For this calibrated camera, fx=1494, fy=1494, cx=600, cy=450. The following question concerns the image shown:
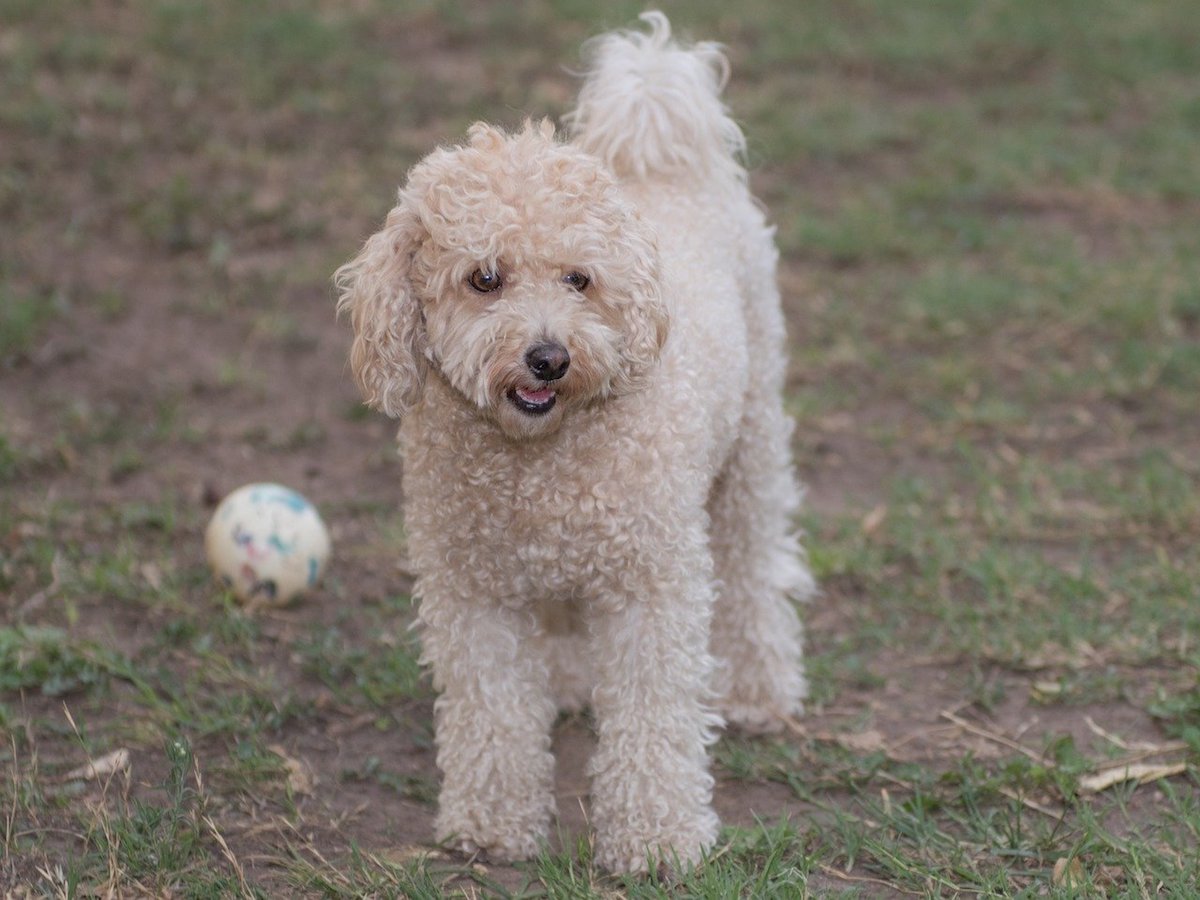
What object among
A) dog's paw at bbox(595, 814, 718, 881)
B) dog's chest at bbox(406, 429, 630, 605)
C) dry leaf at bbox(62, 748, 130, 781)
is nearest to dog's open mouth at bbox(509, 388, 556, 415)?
dog's chest at bbox(406, 429, 630, 605)

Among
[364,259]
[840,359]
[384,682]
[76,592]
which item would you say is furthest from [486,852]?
[840,359]

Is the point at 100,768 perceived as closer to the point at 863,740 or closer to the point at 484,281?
the point at 484,281

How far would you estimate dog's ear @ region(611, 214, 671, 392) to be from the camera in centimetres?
309

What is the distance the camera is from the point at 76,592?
4.37 m

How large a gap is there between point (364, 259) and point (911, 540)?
2.34 m

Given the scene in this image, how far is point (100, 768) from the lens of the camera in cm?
357

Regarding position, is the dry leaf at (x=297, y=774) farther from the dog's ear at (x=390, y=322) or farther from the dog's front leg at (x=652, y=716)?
the dog's ear at (x=390, y=322)

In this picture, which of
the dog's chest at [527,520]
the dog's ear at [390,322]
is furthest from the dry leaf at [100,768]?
the dog's ear at [390,322]

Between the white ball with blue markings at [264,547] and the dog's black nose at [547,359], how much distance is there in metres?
Answer: 1.61

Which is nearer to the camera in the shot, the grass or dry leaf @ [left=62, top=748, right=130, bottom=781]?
the grass

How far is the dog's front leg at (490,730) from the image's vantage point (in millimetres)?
3391

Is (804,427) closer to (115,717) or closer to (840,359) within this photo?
(840,359)

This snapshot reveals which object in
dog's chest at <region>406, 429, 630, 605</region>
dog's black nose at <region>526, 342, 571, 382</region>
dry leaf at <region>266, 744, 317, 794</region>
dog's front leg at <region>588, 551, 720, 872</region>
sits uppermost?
dog's black nose at <region>526, 342, 571, 382</region>

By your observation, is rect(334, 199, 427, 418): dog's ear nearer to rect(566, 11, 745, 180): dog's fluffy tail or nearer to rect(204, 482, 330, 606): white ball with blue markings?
rect(566, 11, 745, 180): dog's fluffy tail
